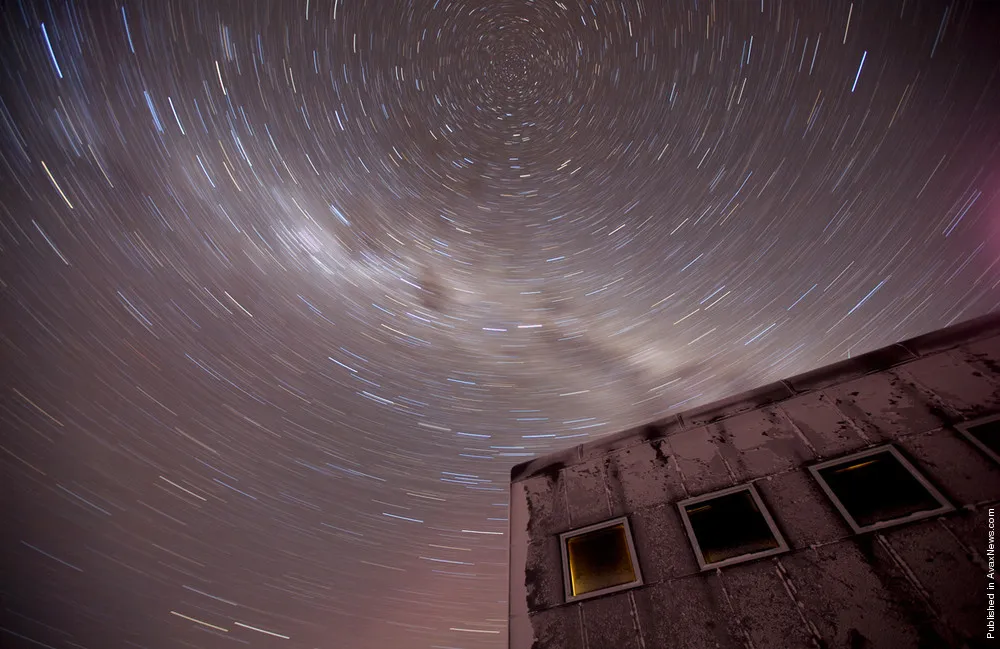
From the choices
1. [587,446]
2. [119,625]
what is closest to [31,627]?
[119,625]

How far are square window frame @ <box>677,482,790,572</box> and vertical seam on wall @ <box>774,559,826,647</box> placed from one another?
0.56 feet

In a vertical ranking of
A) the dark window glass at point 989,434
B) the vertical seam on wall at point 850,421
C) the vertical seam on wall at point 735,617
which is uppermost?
the vertical seam on wall at point 850,421

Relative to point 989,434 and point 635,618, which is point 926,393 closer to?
point 989,434

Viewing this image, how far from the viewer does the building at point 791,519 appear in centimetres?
342

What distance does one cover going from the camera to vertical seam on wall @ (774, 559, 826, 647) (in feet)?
11.0

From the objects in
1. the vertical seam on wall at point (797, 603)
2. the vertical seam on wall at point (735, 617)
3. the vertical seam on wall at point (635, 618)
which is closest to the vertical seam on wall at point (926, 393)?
the vertical seam on wall at point (797, 603)

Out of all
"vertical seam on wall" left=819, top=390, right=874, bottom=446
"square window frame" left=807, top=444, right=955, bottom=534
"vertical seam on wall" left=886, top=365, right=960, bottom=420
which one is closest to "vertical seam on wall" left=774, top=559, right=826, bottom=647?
"square window frame" left=807, top=444, right=955, bottom=534

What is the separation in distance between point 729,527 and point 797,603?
2.96 ft

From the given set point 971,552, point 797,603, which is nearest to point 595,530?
point 797,603

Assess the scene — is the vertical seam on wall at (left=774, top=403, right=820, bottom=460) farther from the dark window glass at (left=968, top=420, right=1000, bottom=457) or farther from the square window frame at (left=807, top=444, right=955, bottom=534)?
the dark window glass at (left=968, top=420, right=1000, bottom=457)

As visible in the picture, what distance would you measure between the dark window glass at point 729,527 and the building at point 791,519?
0.02 m

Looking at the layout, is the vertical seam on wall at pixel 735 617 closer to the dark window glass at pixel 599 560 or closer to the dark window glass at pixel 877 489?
the dark window glass at pixel 599 560

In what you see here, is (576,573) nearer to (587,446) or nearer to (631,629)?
(631,629)

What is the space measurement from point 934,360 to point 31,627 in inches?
5449
